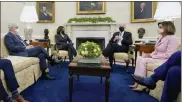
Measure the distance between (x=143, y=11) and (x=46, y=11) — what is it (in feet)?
9.25

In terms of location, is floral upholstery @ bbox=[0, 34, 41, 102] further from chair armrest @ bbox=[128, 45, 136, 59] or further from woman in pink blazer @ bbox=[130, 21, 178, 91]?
chair armrest @ bbox=[128, 45, 136, 59]

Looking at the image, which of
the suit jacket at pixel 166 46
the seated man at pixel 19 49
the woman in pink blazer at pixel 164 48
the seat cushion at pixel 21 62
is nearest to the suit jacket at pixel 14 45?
the seated man at pixel 19 49

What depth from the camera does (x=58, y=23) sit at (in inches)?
235

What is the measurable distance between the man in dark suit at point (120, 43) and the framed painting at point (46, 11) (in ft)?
7.36

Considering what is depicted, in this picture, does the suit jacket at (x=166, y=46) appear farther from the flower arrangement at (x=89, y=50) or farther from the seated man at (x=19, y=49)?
the seated man at (x=19, y=49)

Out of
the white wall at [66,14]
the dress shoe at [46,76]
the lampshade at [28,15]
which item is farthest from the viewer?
the white wall at [66,14]

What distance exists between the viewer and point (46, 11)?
19.5 ft

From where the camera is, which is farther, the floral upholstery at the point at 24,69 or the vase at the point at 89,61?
the floral upholstery at the point at 24,69

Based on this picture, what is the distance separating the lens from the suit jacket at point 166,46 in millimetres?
2873

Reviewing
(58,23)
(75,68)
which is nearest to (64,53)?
(58,23)

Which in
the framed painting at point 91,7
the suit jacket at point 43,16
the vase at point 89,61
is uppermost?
the framed painting at point 91,7

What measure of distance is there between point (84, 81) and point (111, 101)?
108 cm

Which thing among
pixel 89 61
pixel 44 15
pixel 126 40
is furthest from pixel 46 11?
pixel 89 61

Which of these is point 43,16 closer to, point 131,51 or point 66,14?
point 66,14
